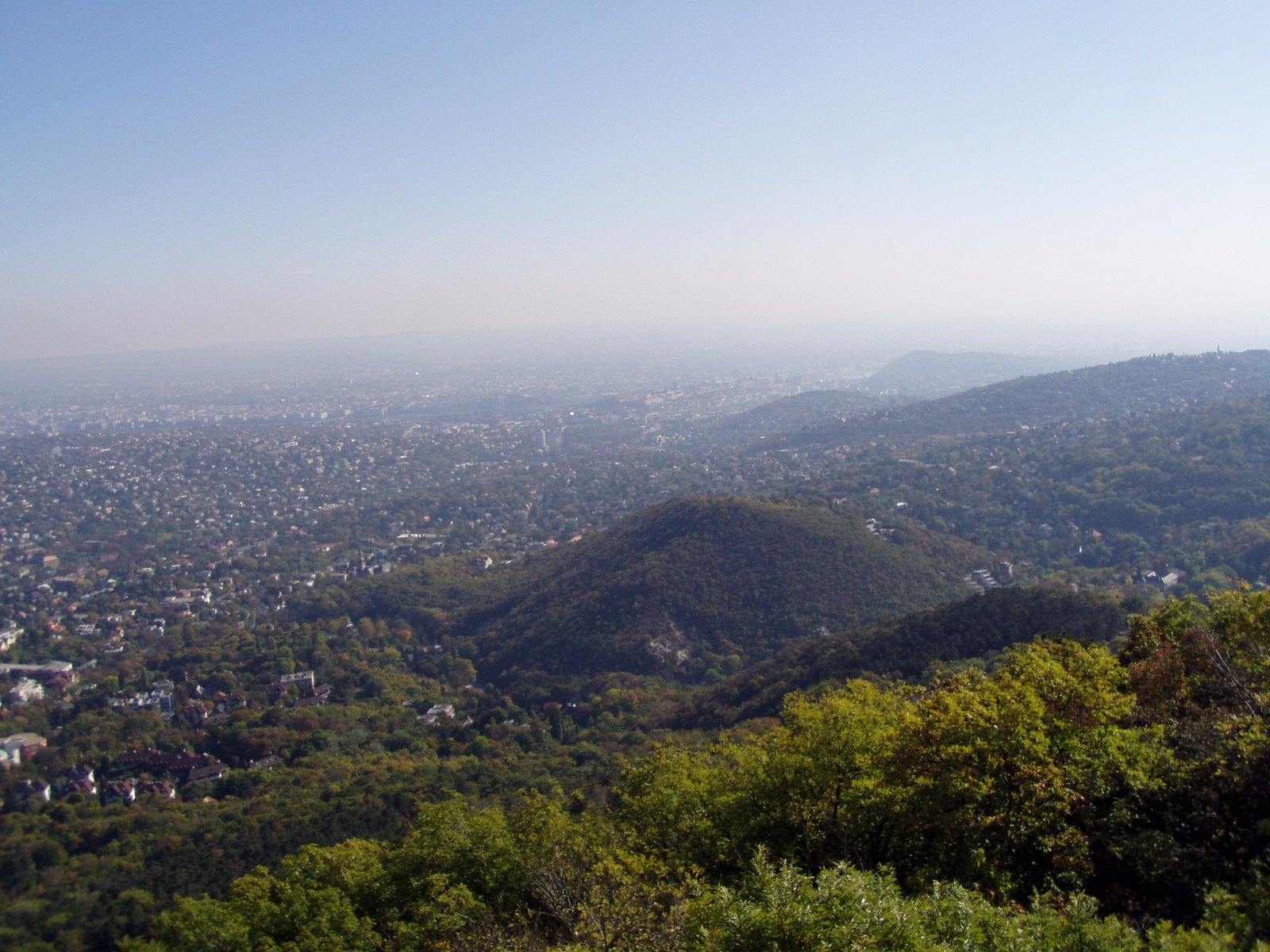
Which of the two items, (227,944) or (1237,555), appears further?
(1237,555)

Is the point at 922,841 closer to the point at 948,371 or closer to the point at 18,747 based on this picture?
the point at 18,747

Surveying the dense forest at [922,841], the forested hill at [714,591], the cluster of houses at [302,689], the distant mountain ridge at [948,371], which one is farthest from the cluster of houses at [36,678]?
the distant mountain ridge at [948,371]

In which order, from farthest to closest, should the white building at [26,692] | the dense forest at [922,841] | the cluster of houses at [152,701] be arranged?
1. the white building at [26,692]
2. the cluster of houses at [152,701]
3. the dense forest at [922,841]

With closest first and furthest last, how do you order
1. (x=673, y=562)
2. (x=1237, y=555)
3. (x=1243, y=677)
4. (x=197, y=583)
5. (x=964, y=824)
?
(x=964, y=824) < (x=1243, y=677) < (x=1237, y=555) < (x=673, y=562) < (x=197, y=583)

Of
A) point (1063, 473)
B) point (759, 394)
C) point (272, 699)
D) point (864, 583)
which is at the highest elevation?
point (759, 394)

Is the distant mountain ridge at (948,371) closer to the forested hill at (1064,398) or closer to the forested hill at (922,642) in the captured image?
the forested hill at (1064,398)

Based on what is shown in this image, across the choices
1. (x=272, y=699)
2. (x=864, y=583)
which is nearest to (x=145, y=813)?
(x=272, y=699)

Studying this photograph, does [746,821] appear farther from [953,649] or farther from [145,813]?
[145,813]

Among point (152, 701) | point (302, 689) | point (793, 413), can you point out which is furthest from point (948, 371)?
point (152, 701)
